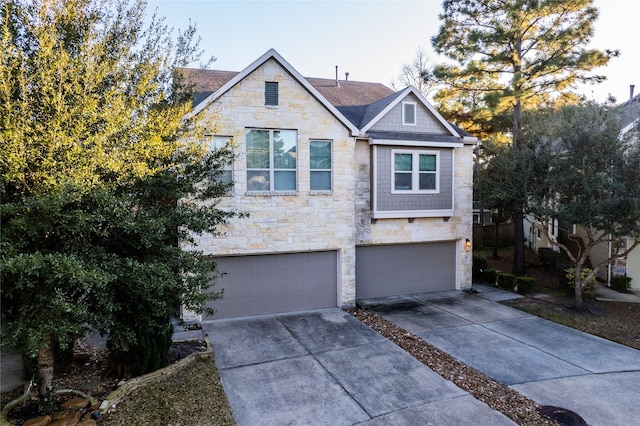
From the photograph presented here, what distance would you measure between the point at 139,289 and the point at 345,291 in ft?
24.8

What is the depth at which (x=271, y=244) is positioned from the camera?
11258 mm

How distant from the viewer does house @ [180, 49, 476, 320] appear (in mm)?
10961

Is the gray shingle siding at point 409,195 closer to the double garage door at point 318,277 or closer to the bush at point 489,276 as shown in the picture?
the double garage door at point 318,277

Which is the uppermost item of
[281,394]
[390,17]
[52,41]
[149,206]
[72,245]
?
[390,17]

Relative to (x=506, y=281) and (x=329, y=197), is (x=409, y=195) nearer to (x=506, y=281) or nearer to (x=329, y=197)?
(x=329, y=197)

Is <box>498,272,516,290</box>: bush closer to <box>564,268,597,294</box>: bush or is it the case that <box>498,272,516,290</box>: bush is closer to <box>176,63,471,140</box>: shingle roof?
<box>564,268,597,294</box>: bush

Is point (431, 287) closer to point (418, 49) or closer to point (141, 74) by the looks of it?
point (141, 74)

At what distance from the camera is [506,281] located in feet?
47.3

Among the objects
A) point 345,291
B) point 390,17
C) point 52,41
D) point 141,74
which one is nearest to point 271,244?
point 345,291

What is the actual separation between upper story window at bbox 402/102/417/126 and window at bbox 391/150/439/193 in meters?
1.15

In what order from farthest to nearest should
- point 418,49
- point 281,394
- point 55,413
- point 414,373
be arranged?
1. point 418,49
2. point 414,373
3. point 281,394
4. point 55,413

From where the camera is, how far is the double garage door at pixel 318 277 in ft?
36.9

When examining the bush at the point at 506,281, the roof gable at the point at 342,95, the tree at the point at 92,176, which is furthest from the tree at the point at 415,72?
the tree at the point at 92,176

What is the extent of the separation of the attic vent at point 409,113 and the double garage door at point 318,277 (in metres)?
4.47
